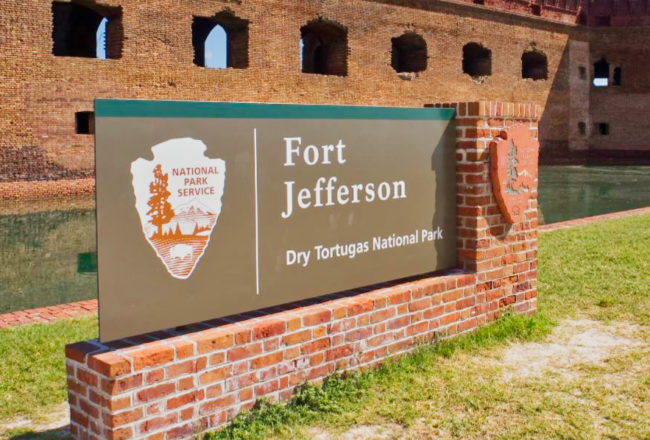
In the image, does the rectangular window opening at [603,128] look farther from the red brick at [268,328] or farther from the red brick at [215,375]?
the red brick at [215,375]

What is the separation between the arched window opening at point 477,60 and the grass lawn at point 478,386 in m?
20.3

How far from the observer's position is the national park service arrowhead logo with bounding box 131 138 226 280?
2.85 m

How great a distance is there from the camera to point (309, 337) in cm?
340

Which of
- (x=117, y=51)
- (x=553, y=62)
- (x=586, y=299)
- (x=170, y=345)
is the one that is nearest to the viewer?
(x=170, y=345)

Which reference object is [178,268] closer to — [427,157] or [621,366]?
[427,157]

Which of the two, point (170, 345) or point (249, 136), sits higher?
point (249, 136)

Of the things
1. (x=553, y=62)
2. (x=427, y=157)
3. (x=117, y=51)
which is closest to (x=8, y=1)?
(x=117, y=51)

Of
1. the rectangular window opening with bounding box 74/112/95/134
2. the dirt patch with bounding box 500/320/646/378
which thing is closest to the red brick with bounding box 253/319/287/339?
the dirt patch with bounding box 500/320/646/378

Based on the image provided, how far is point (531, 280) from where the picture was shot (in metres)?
4.80

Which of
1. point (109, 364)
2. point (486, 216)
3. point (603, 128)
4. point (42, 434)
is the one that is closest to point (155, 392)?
point (109, 364)

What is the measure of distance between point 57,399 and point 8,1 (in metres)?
12.9

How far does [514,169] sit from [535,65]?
24.6 meters

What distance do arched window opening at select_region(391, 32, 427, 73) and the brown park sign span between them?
18.8 metres

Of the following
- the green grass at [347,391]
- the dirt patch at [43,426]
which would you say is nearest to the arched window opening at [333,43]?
the green grass at [347,391]
